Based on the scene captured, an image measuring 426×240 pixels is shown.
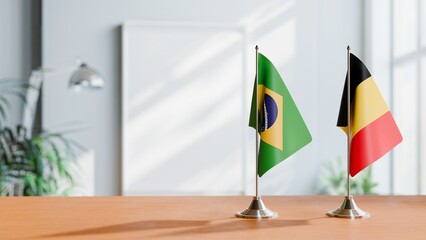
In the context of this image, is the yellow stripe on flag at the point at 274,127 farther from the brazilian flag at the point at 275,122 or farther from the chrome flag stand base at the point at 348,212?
the chrome flag stand base at the point at 348,212

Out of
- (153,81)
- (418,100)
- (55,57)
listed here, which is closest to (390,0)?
(418,100)

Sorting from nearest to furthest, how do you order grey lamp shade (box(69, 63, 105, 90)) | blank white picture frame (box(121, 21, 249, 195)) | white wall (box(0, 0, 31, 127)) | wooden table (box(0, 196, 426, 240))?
wooden table (box(0, 196, 426, 240))
grey lamp shade (box(69, 63, 105, 90))
white wall (box(0, 0, 31, 127))
blank white picture frame (box(121, 21, 249, 195))

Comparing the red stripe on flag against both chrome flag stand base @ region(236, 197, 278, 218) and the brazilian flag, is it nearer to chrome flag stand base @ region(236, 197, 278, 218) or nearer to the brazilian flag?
the brazilian flag

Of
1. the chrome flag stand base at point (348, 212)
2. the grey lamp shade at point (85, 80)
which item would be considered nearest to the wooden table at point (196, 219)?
the chrome flag stand base at point (348, 212)

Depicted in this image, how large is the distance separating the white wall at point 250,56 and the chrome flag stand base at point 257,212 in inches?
171

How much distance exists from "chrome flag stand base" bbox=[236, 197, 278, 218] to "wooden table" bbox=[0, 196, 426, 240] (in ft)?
0.09

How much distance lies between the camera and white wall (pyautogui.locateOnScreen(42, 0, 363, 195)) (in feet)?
18.5

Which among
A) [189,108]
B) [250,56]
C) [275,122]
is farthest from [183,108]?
[275,122]

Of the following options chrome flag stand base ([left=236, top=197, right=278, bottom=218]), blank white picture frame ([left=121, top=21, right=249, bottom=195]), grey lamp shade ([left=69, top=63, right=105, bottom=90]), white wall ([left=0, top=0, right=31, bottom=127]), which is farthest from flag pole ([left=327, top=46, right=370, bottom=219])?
white wall ([left=0, top=0, right=31, bottom=127])

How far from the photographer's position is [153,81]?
5.66m

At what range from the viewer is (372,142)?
1469 millimetres

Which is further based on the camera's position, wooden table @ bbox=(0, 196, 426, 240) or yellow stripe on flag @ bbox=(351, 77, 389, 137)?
yellow stripe on flag @ bbox=(351, 77, 389, 137)

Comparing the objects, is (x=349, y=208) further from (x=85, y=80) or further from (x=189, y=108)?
(x=189, y=108)

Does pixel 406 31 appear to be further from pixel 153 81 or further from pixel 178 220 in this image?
pixel 178 220
